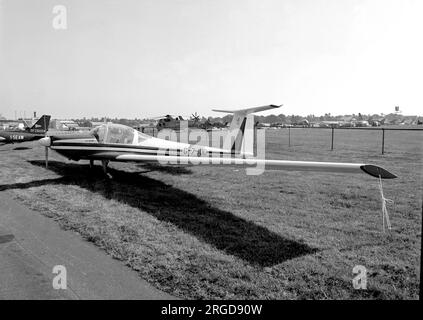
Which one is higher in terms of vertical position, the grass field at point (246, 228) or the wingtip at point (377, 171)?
the wingtip at point (377, 171)

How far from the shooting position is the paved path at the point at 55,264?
3836mm

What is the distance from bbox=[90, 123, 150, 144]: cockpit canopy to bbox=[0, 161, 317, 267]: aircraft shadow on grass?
131 centimetres

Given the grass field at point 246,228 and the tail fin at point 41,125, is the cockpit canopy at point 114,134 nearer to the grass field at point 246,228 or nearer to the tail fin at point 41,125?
the grass field at point 246,228

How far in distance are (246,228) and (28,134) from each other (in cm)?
2192

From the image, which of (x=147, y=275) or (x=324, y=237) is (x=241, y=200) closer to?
(x=324, y=237)

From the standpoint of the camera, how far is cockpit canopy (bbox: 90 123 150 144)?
11195mm

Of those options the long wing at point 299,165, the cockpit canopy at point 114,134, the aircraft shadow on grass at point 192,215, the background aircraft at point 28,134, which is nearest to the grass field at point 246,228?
the aircraft shadow on grass at point 192,215

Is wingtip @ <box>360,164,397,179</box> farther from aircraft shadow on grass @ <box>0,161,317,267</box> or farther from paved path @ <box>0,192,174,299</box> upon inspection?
paved path @ <box>0,192,174,299</box>

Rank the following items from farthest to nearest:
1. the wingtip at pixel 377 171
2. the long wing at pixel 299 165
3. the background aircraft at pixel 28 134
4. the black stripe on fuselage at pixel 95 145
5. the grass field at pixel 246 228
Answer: the background aircraft at pixel 28 134
the black stripe on fuselage at pixel 95 145
the long wing at pixel 299 165
the wingtip at pixel 377 171
the grass field at pixel 246 228

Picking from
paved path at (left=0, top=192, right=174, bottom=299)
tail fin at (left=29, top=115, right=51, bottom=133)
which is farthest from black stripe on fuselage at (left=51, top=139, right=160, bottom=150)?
tail fin at (left=29, top=115, right=51, bottom=133)

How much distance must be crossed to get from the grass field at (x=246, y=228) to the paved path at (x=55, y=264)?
0.22 meters

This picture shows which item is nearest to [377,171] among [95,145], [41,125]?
[95,145]
